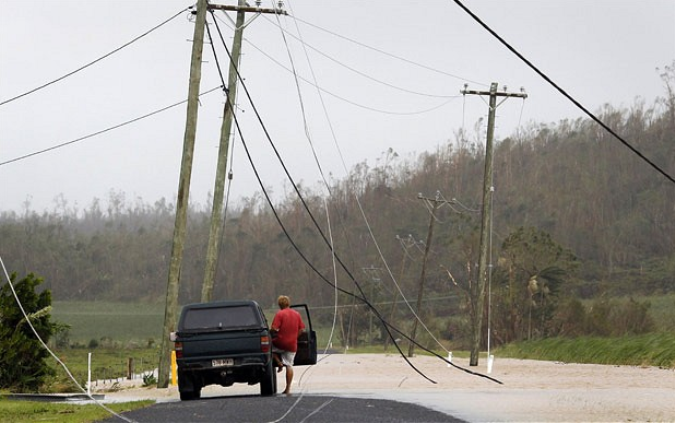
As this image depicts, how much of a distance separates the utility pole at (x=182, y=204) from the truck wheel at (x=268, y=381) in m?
6.41

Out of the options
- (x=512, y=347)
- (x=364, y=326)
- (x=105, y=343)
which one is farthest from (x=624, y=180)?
(x=512, y=347)

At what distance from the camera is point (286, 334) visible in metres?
27.2

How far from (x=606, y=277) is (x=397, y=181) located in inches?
1577

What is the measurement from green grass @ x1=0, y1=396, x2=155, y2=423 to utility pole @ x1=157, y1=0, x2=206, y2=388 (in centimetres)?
A: 687

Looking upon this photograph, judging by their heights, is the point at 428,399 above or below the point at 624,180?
below

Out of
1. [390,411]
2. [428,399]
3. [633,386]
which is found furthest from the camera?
[633,386]

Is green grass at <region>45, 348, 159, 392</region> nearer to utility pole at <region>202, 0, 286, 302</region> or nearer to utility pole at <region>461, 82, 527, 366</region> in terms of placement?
utility pole at <region>461, 82, 527, 366</region>

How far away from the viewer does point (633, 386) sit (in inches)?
1276

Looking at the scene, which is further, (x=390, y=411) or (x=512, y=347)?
(x=512, y=347)

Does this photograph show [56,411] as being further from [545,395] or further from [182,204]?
[182,204]

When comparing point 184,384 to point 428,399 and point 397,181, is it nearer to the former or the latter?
point 428,399

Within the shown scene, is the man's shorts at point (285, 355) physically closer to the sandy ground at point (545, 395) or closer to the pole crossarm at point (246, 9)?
the sandy ground at point (545, 395)

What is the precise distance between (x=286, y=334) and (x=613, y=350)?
2906 centimetres

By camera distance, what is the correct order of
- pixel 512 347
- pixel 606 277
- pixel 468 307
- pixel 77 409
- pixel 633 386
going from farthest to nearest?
pixel 606 277
pixel 468 307
pixel 512 347
pixel 633 386
pixel 77 409
